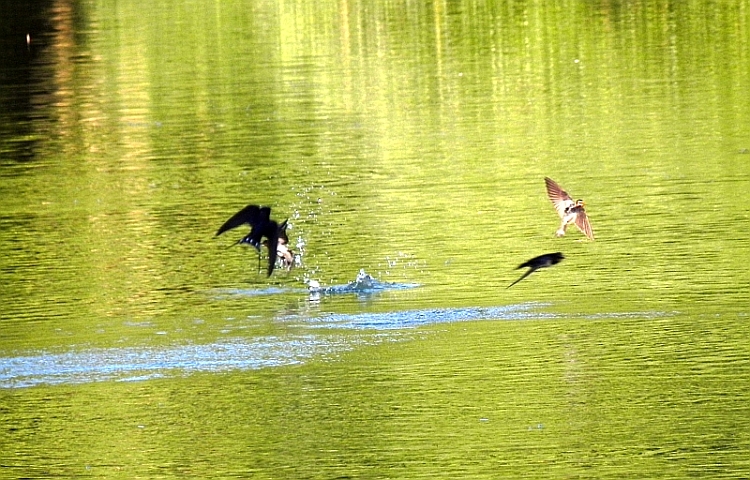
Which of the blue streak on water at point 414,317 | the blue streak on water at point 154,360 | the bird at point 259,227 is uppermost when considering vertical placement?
the bird at point 259,227

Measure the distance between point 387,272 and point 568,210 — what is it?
287 centimetres

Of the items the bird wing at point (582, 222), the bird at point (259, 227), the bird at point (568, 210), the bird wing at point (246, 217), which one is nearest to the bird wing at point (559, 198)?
the bird at point (568, 210)

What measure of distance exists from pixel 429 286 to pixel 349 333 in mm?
1765

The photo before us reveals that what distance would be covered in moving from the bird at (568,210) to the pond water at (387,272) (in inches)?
31.5

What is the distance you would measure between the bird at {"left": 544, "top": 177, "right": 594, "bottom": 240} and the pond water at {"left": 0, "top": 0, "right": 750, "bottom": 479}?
80 cm

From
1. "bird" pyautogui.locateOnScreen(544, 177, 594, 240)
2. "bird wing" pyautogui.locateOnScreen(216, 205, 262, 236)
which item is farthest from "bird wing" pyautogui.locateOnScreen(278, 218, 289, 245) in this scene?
"bird" pyautogui.locateOnScreen(544, 177, 594, 240)

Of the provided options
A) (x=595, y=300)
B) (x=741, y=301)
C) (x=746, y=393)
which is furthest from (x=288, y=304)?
(x=746, y=393)

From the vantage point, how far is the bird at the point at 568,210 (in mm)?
13797

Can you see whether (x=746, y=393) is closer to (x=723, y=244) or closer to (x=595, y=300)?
(x=595, y=300)

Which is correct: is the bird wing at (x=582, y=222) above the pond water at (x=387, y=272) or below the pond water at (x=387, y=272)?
above

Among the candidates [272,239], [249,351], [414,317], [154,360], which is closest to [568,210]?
[414,317]

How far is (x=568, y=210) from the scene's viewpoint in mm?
13953

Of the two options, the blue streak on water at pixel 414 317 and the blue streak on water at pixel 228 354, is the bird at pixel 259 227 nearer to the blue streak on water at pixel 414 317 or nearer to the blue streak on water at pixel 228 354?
the blue streak on water at pixel 228 354

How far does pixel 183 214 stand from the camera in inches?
814
